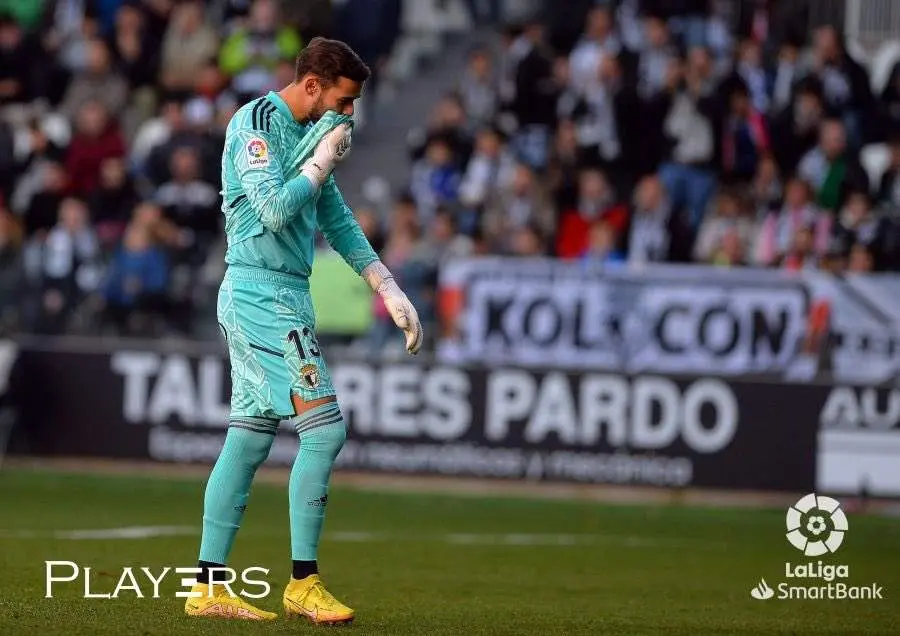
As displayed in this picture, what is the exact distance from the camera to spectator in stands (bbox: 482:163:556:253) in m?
17.9

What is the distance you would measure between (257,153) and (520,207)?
426 inches

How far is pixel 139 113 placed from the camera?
2134cm

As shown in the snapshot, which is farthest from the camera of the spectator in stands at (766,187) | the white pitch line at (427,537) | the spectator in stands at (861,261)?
A: the spectator in stands at (766,187)

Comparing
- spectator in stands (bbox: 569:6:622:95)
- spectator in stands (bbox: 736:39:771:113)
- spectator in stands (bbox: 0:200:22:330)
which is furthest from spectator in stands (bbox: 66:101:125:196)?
spectator in stands (bbox: 736:39:771:113)

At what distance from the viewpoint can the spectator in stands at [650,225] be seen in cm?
1741

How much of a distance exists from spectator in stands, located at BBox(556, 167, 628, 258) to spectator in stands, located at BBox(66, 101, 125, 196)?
18.5 ft

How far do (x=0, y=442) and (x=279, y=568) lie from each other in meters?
7.34

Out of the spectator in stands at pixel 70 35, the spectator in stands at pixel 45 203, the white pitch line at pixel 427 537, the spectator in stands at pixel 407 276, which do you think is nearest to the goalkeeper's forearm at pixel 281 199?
the white pitch line at pixel 427 537

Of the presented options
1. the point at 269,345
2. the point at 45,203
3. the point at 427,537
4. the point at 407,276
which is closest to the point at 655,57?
→ the point at 407,276

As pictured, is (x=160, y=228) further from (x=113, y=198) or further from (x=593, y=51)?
(x=593, y=51)

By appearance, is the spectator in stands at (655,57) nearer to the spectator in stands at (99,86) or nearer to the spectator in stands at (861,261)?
the spectator in stands at (861,261)

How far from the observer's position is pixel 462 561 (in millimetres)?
11062

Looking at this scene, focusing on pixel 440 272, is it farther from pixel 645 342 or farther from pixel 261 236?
pixel 261 236

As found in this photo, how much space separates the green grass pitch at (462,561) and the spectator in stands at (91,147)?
486 centimetres
